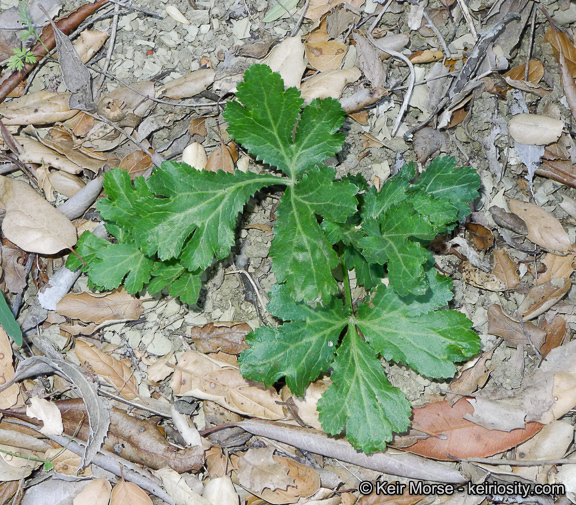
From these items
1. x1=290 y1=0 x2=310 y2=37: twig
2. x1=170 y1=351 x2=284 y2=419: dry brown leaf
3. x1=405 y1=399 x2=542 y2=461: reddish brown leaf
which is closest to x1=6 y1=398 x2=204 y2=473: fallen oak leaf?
x1=170 y1=351 x2=284 y2=419: dry brown leaf

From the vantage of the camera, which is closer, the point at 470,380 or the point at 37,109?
the point at 470,380

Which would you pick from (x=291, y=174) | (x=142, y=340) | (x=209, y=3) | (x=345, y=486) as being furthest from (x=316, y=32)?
(x=345, y=486)

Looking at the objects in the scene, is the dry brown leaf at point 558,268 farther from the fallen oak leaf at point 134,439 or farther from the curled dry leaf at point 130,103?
the curled dry leaf at point 130,103

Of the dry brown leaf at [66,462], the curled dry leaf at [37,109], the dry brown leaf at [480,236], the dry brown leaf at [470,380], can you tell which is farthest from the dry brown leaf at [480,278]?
the curled dry leaf at [37,109]

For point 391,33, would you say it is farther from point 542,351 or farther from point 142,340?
point 142,340

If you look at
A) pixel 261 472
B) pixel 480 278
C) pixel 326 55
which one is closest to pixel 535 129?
pixel 480 278

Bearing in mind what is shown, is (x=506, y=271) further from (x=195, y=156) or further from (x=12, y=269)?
(x=12, y=269)
